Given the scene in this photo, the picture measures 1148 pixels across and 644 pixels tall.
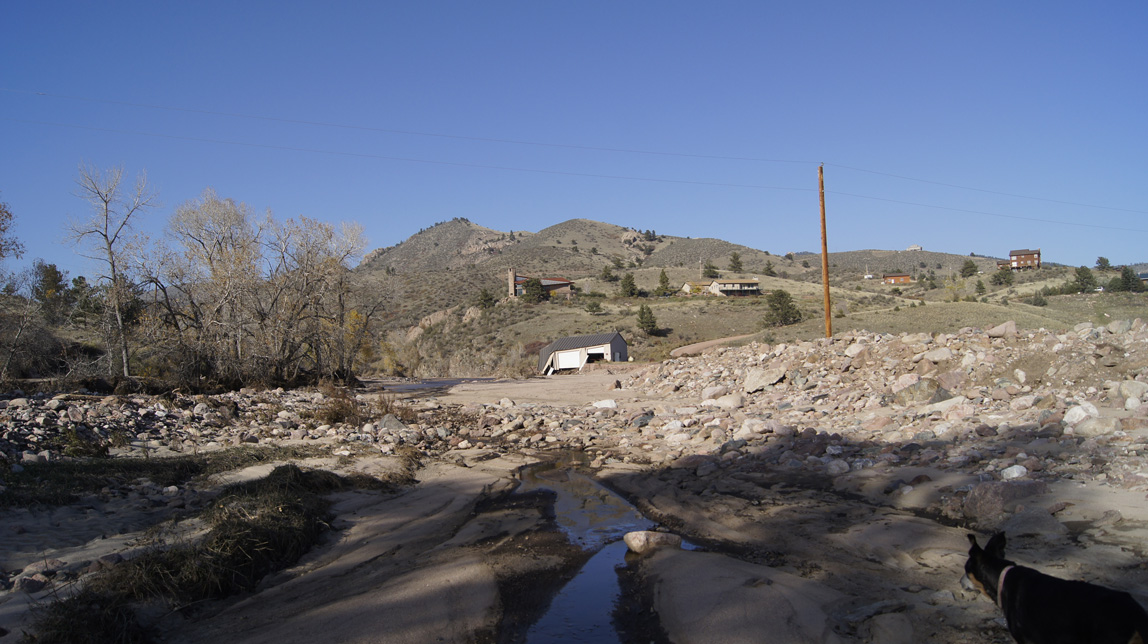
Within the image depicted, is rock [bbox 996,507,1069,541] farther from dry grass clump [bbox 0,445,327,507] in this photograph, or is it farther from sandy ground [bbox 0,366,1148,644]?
dry grass clump [bbox 0,445,327,507]

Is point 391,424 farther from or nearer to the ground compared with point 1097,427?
nearer to the ground

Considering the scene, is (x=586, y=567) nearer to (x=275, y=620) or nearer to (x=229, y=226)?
(x=275, y=620)

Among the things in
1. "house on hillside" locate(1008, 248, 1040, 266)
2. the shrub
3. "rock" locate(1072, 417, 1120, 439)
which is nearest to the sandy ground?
"rock" locate(1072, 417, 1120, 439)

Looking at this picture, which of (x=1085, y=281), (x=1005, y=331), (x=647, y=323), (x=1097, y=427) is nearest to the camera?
(x=1097, y=427)

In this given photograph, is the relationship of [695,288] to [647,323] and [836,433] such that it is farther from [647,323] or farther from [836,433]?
[836,433]

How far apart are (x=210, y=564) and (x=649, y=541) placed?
13.6 ft

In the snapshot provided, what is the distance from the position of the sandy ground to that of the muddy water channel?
0.94ft

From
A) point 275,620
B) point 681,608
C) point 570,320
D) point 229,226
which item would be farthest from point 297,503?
point 570,320

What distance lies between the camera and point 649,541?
6562 millimetres

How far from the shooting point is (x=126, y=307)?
70.7ft

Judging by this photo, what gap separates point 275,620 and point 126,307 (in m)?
21.5

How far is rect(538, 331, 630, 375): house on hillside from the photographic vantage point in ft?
130

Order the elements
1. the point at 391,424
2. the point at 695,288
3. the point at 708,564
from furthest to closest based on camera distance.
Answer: the point at 695,288 → the point at 391,424 → the point at 708,564

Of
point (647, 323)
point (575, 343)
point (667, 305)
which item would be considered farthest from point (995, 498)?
point (667, 305)
